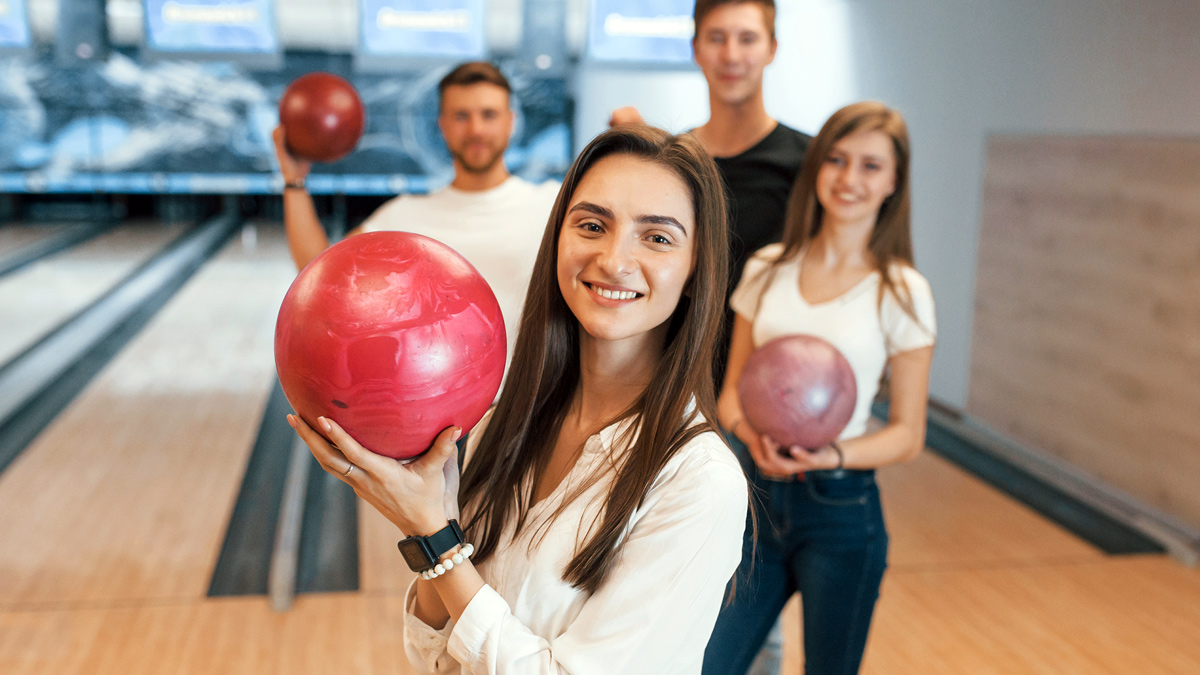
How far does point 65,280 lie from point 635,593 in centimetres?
705

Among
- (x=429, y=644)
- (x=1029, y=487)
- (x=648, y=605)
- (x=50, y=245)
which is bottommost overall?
(x=1029, y=487)

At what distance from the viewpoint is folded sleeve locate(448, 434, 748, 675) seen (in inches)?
31.2

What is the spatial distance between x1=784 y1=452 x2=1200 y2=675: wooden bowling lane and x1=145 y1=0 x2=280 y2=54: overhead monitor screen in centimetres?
356

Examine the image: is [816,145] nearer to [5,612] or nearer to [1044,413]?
[5,612]

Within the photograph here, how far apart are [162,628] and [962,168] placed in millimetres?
3558

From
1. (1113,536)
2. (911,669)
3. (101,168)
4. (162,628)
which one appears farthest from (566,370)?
(101,168)

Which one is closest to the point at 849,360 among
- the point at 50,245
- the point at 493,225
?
the point at 493,225

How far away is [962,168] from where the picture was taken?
13.4ft

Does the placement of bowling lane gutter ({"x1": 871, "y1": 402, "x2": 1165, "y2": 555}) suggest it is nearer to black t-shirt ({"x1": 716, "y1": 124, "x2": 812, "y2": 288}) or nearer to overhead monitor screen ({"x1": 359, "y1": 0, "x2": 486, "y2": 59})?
black t-shirt ({"x1": 716, "y1": 124, "x2": 812, "y2": 288})

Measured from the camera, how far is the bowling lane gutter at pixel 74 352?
3916 mm

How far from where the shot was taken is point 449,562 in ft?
2.70

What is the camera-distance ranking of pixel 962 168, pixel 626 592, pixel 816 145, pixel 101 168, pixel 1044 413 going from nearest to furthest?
pixel 626 592 → pixel 816 145 → pixel 1044 413 → pixel 962 168 → pixel 101 168

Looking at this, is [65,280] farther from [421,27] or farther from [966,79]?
[966,79]

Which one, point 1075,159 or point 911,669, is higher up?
point 1075,159
